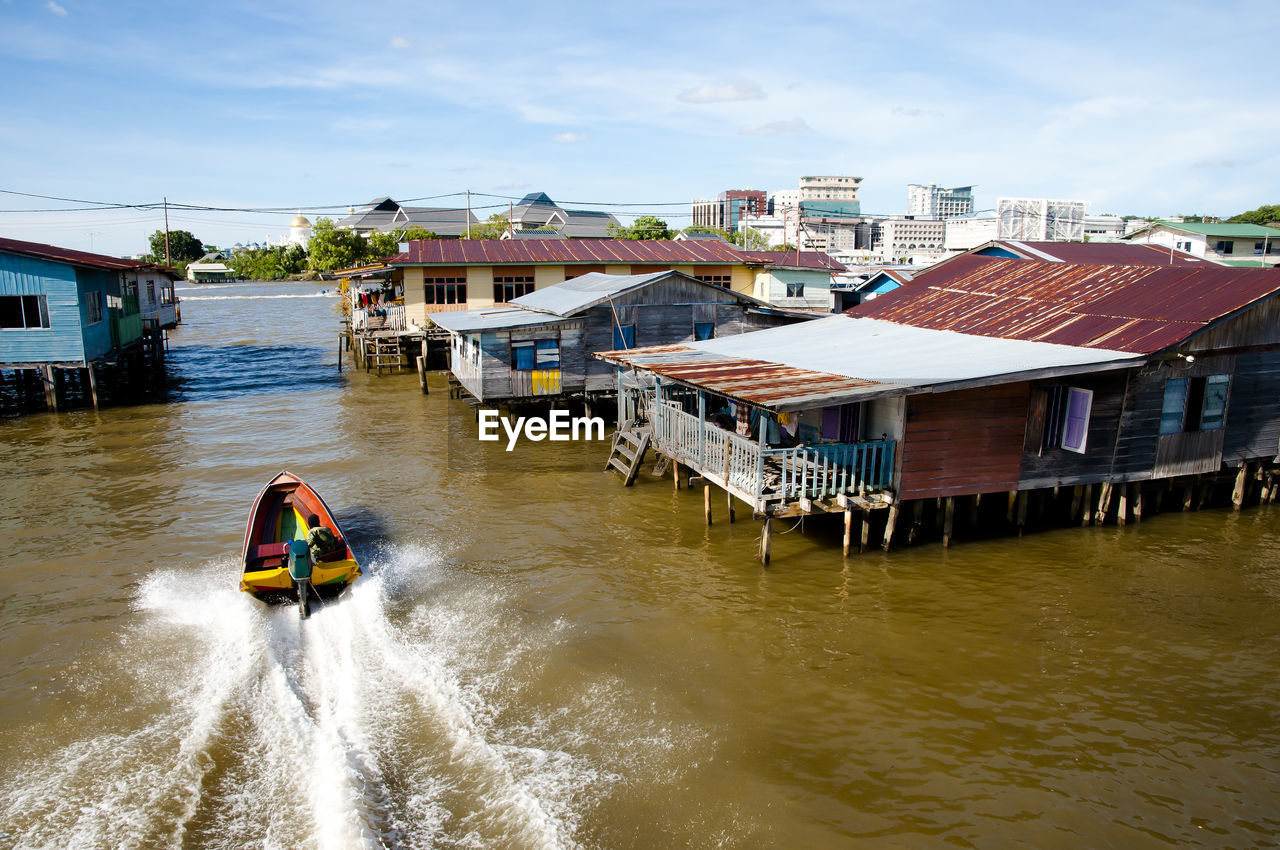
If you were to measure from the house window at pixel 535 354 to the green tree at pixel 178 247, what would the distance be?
11430 cm

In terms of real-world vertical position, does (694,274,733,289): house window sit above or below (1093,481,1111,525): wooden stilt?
above

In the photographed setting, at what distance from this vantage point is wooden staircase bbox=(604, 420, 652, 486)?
19375mm

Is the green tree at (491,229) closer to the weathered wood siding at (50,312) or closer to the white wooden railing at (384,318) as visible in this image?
the white wooden railing at (384,318)

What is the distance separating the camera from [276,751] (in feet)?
30.8

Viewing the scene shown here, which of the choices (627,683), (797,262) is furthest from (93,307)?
(797,262)

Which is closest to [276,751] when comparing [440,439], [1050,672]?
[1050,672]

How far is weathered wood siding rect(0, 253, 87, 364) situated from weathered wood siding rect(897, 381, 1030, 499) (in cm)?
2806

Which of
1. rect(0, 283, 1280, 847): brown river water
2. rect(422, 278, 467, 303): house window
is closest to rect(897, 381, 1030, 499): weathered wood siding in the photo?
rect(0, 283, 1280, 847): brown river water

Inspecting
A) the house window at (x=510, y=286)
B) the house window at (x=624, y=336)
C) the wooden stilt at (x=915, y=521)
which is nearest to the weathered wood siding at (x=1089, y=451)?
the wooden stilt at (x=915, y=521)

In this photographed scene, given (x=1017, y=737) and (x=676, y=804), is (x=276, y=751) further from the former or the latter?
(x=1017, y=737)

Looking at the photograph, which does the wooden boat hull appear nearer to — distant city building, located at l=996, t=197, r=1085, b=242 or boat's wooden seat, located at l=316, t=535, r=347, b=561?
boat's wooden seat, located at l=316, t=535, r=347, b=561

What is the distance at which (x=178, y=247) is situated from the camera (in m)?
124

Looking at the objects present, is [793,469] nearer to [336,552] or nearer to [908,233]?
[336,552]

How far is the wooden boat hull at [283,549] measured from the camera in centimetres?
1287
